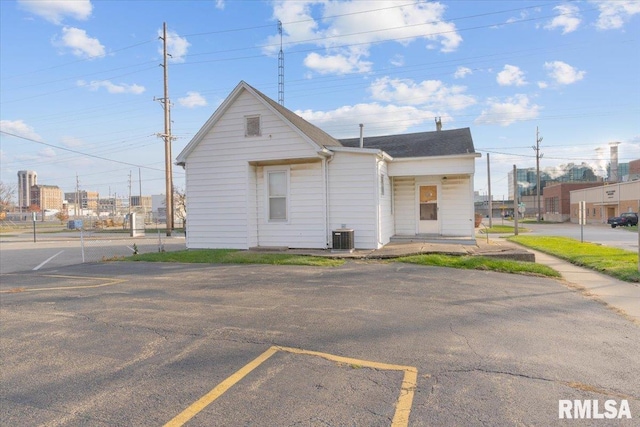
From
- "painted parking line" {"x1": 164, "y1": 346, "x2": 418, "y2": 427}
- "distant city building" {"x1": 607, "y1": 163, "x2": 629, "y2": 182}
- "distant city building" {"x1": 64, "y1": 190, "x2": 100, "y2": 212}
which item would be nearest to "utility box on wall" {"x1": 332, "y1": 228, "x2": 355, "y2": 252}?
"painted parking line" {"x1": 164, "y1": 346, "x2": 418, "y2": 427}

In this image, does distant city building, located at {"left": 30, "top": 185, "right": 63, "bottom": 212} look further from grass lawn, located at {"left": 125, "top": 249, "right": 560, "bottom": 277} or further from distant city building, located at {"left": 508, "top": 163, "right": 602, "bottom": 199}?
distant city building, located at {"left": 508, "top": 163, "right": 602, "bottom": 199}

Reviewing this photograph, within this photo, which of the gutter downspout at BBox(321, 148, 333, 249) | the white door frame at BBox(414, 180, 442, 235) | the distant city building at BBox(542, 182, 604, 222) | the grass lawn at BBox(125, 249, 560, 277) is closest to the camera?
the grass lawn at BBox(125, 249, 560, 277)

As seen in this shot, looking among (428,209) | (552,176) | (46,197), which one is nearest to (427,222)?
(428,209)

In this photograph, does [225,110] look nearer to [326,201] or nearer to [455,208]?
[326,201]

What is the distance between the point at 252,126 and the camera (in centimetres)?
1375

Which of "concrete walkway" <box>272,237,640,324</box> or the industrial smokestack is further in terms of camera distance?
the industrial smokestack

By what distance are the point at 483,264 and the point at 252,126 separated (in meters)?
8.94

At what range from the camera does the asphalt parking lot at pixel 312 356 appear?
309 cm

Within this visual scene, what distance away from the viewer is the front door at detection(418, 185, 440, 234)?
15695 millimetres

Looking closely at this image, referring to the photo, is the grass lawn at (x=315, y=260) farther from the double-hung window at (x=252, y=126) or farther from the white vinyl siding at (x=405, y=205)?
the white vinyl siding at (x=405, y=205)

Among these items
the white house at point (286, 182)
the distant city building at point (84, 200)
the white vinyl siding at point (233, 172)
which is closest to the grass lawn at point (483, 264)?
the white house at point (286, 182)

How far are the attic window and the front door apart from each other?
7128 mm

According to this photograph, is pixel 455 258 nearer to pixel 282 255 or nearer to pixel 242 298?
pixel 282 255

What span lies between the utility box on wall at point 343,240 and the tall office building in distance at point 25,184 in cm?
15390
